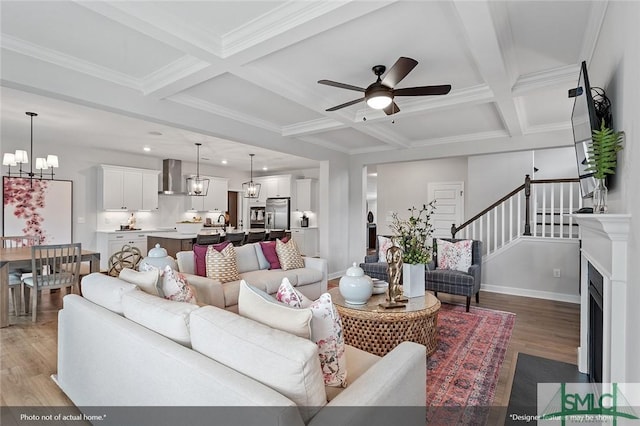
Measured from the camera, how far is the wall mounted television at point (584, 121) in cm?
182

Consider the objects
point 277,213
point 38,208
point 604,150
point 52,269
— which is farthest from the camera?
point 277,213

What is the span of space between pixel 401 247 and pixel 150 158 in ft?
22.2

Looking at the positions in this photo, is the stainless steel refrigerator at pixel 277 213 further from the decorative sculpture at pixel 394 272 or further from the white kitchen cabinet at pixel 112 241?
the decorative sculpture at pixel 394 272

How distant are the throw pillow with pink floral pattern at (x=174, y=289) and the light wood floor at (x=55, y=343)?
1.04m

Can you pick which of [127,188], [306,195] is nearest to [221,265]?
[127,188]

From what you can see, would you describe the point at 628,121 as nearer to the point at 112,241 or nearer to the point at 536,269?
the point at 536,269

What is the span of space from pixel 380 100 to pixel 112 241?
6.46m

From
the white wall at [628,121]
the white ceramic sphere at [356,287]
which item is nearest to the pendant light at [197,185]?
the white ceramic sphere at [356,287]

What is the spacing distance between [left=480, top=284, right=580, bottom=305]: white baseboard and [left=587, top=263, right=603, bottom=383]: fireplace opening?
282 centimetres

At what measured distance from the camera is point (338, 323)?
5.27 ft

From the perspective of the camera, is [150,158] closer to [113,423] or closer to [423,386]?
[113,423]

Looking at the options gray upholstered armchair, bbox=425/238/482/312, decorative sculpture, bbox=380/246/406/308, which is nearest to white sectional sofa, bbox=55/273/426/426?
decorative sculpture, bbox=380/246/406/308

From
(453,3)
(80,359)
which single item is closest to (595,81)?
(453,3)

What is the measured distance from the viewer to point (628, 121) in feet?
5.23
